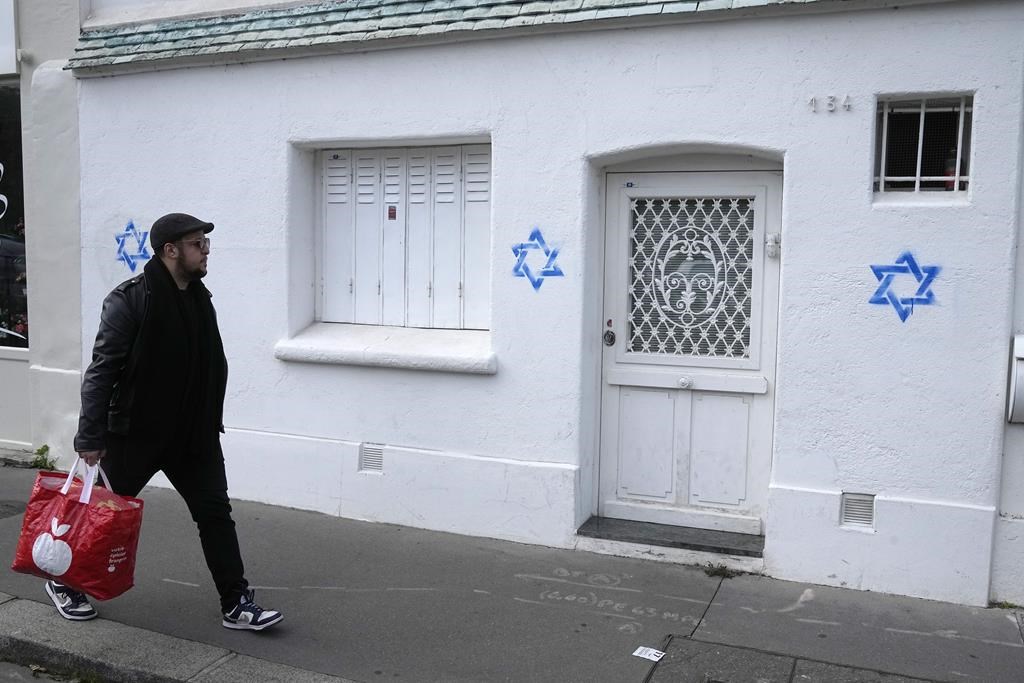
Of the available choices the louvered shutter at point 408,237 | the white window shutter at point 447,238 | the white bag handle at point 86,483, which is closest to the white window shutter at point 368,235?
the louvered shutter at point 408,237

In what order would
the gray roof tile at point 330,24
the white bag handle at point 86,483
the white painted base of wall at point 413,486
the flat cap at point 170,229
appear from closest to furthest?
the white bag handle at point 86,483, the flat cap at point 170,229, the gray roof tile at point 330,24, the white painted base of wall at point 413,486

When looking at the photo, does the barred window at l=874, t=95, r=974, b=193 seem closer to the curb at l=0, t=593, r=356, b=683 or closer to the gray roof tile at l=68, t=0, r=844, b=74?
the gray roof tile at l=68, t=0, r=844, b=74

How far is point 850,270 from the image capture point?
5.31 m

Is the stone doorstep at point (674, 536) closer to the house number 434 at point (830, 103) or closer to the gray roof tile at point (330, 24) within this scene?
the house number 434 at point (830, 103)

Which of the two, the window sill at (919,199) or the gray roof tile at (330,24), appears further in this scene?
the gray roof tile at (330,24)

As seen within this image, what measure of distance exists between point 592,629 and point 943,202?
292 centimetres

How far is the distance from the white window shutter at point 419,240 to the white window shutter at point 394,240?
0.17 feet

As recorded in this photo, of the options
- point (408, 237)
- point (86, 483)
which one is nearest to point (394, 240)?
point (408, 237)

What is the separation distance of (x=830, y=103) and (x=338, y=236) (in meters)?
3.53

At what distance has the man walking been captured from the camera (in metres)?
4.57

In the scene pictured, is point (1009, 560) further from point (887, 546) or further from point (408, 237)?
point (408, 237)

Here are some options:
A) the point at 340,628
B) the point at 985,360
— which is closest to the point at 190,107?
the point at 340,628

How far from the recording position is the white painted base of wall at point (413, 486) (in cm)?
610

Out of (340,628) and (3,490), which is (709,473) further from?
(3,490)
